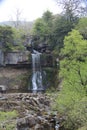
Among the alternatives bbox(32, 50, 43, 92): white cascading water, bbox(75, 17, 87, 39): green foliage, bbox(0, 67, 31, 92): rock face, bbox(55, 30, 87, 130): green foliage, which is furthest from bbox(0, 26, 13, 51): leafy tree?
bbox(55, 30, 87, 130): green foliage

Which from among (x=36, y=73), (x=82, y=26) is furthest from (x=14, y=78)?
(x=82, y=26)

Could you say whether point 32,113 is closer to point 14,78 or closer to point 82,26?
point 14,78

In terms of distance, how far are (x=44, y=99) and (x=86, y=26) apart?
18273 millimetres

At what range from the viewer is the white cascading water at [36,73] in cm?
4809

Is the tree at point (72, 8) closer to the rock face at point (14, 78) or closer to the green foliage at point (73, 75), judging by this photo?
the rock face at point (14, 78)

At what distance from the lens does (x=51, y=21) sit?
180ft

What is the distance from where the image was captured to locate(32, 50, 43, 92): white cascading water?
48.1m

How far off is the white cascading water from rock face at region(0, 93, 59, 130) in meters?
12.1

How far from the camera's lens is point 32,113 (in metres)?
27.4

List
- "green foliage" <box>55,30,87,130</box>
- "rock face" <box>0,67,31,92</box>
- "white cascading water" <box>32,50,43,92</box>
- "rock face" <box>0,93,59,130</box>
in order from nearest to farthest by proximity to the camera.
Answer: "green foliage" <box>55,30,87,130</box> → "rock face" <box>0,93,59,130</box> → "white cascading water" <box>32,50,43,92</box> → "rock face" <box>0,67,31,92</box>

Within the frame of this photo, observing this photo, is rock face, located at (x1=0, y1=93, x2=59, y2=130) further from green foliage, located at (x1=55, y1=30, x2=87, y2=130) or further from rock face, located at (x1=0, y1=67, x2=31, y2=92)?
rock face, located at (x1=0, y1=67, x2=31, y2=92)

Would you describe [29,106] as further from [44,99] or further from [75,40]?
[75,40]

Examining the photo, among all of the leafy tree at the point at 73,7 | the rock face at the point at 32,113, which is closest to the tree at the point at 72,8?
the leafy tree at the point at 73,7

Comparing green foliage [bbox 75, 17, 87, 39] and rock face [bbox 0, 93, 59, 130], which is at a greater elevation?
green foliage [bbox 75, 17, 87, 39]
